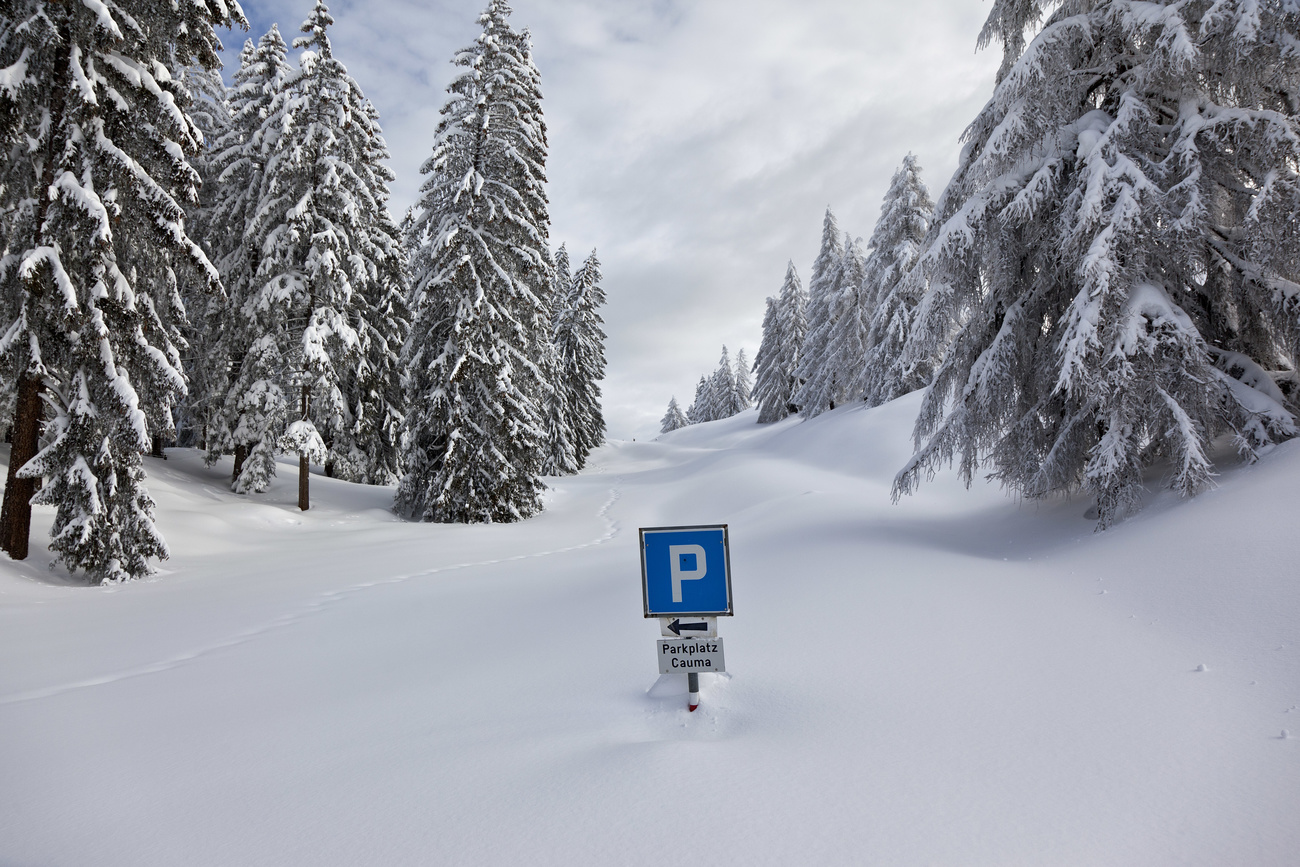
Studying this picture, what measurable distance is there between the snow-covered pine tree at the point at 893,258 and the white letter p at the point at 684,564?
22294 millimetres

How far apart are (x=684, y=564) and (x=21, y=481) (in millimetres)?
10828

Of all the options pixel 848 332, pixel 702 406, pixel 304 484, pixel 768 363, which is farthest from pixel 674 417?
pixel 304 484

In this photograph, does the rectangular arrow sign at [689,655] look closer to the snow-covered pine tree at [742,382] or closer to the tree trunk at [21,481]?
the tree trunk at [21,481]

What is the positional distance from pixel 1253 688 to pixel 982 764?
1.64m

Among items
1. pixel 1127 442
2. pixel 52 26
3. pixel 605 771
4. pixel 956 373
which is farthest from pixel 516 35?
pixel 605 771

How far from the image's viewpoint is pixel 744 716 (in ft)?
11.4

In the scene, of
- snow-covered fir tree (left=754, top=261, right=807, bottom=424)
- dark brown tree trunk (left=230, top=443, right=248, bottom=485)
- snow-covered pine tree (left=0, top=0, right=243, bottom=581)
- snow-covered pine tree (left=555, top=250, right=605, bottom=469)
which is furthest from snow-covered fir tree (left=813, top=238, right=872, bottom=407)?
snow-covered pine tree (left=0, top=0, right=243, bottom=581)

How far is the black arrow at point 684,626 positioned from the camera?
352 cm

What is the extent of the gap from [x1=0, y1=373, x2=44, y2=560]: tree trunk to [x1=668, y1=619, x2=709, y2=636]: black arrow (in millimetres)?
10556

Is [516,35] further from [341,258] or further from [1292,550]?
[1292,550]

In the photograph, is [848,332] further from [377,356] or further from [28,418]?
[28,418]

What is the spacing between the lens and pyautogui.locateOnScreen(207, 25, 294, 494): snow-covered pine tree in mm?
16484

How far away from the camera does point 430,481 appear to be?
656 inches

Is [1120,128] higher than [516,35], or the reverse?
[516,35]
